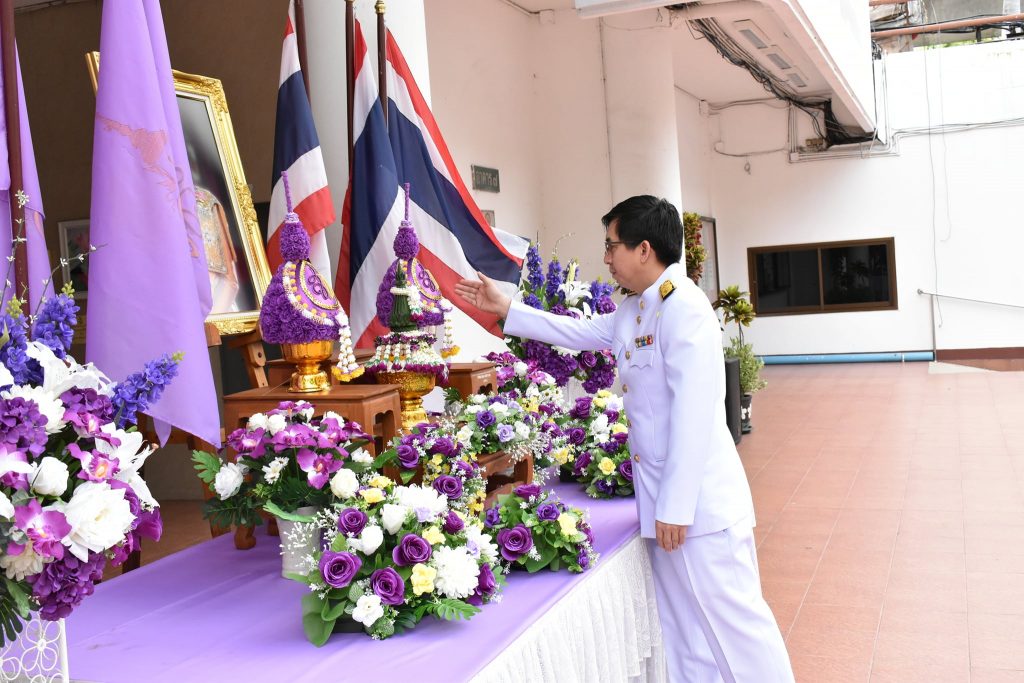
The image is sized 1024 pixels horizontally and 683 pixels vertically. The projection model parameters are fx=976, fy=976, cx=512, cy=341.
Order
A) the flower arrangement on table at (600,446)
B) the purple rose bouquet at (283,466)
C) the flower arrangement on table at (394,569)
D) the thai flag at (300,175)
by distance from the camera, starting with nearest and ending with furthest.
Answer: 1. the flower arrangement on table at (394,569)
2. the purple rose bouquet at (283,466)
3. the flower arrangement on table at (600,446)
4. the thai flag at (300,175)

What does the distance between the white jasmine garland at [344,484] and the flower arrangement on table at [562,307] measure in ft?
4.42

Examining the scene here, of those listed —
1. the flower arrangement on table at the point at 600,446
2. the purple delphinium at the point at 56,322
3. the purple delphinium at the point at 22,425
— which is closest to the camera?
the purple delphinium at the point at 22,425

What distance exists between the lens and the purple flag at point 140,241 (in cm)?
247

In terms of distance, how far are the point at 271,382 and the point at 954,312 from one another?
12.2m

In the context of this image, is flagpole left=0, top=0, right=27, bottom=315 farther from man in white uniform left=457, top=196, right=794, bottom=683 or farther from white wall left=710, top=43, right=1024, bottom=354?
white wall left=710, top=43, right=1024, bottom=354

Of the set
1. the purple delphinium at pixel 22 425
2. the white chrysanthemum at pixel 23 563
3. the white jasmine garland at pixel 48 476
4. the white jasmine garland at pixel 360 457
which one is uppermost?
the purple delphinium at pixel 22 425

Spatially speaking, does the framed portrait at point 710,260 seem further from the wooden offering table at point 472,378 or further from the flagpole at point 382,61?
the wooden offering table at point 472,378

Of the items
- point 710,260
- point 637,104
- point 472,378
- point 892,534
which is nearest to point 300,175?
point 472,378

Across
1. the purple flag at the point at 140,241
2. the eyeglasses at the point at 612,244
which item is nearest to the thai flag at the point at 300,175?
the purple flag at the point at 140,241

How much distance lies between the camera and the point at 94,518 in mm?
1374

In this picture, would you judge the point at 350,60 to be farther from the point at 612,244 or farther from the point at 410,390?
the point at 612,244

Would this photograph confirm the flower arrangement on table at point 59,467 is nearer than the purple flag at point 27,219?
Yes

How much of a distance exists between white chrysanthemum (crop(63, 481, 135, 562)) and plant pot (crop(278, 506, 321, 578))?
841mm

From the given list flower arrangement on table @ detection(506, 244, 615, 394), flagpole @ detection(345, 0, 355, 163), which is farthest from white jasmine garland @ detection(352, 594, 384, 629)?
flagpole @ detection(345, 0, 355, 163)
